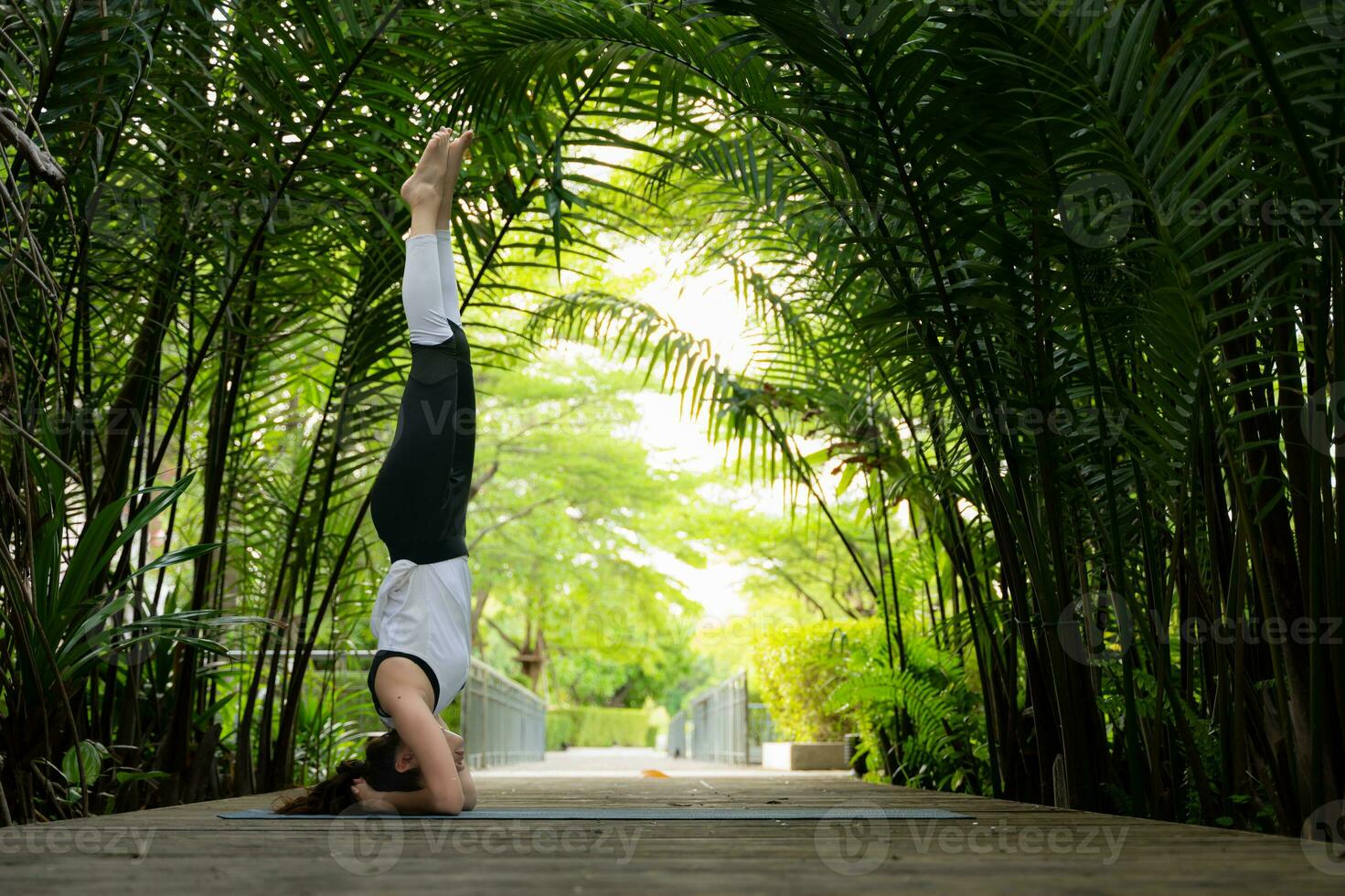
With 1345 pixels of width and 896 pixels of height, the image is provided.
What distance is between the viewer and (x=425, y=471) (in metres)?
2.57

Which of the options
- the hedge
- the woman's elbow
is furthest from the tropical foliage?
the hedge

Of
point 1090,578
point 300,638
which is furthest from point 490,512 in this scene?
point 1090,578

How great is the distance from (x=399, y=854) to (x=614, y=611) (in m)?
15.6

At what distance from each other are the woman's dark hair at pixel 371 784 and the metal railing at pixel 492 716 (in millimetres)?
2604

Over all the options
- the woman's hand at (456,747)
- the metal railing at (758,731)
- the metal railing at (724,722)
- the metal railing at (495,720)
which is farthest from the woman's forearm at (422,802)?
the metal railing at (758,731)

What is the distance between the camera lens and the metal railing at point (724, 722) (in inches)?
436

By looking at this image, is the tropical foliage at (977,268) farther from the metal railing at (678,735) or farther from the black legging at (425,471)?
the metal railing at (678,735)

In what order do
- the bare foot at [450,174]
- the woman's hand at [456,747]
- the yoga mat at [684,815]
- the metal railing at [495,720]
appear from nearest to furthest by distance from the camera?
the yoga mat at [684,815], the woman's hand at [456,747], the bare foot at [450,174], the metal railing at [495,720]

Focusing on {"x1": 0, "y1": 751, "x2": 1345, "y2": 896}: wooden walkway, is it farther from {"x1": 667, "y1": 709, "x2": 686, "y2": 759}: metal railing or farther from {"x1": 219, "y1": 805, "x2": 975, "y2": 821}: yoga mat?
{"x1": 667, "y1": 709, "x2": 686, "y2": 759}: metal railing

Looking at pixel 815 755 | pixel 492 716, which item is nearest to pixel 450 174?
pixel 815 755

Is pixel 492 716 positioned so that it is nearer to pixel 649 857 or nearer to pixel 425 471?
pixel 425 471

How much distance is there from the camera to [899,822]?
229cm

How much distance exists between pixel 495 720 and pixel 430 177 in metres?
9.82

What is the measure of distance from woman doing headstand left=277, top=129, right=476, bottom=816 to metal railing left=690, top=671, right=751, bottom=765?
26.8 ft
